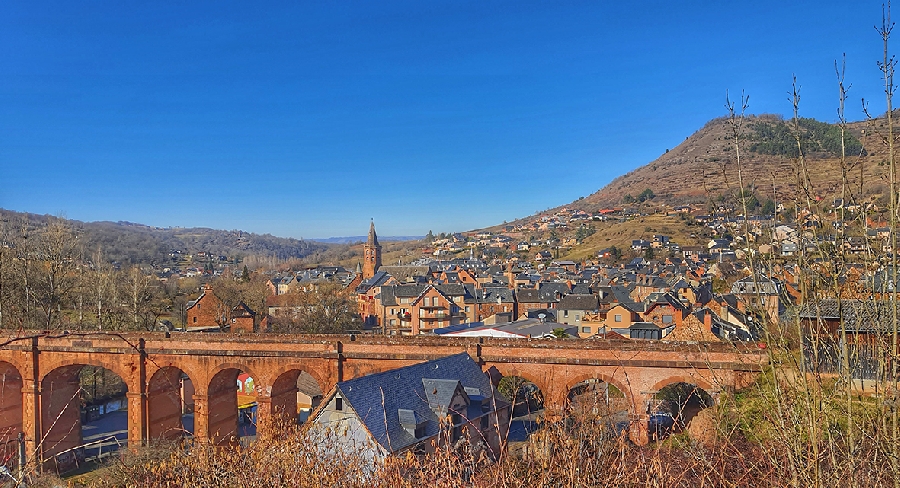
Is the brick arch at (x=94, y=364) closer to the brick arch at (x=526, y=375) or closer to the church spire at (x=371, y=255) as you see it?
the brick arch at (x=526, y=375)

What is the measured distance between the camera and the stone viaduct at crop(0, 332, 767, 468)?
18.8 m

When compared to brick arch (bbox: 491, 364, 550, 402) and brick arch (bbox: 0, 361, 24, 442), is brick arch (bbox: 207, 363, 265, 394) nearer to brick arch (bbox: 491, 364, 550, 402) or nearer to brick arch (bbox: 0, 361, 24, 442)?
brick arch (bbox: 0, 361, 24, 442)

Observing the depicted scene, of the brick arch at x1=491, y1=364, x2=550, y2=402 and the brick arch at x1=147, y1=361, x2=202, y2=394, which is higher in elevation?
the brick arch at x1=147, y1=361, x2=202, y2=394

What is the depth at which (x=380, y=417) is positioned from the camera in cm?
1416

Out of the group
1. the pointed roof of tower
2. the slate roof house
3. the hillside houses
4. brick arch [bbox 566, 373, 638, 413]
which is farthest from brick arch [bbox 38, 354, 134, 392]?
the pointed roof of tower

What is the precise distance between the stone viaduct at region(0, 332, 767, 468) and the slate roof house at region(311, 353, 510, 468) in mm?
2058

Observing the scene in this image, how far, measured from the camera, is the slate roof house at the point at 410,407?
13.6m

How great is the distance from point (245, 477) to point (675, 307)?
35.2 meters

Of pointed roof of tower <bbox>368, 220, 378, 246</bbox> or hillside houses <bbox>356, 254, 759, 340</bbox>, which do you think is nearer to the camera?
hillside houses <bbox>356, 254, 759, 340</bbox>

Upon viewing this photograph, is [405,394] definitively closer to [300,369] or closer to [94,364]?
[300,369]

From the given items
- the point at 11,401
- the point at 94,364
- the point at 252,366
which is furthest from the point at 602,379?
the point at 11,401

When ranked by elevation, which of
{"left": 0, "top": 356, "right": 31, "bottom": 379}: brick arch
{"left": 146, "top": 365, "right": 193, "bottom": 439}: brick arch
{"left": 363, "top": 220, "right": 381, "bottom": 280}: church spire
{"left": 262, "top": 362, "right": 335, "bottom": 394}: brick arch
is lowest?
{"left": 146, "top": 365, "right": 193, "bottom": 439}: brick arch

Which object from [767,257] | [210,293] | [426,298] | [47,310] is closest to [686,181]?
[426,298]

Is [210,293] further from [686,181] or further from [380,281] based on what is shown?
[686,181]
